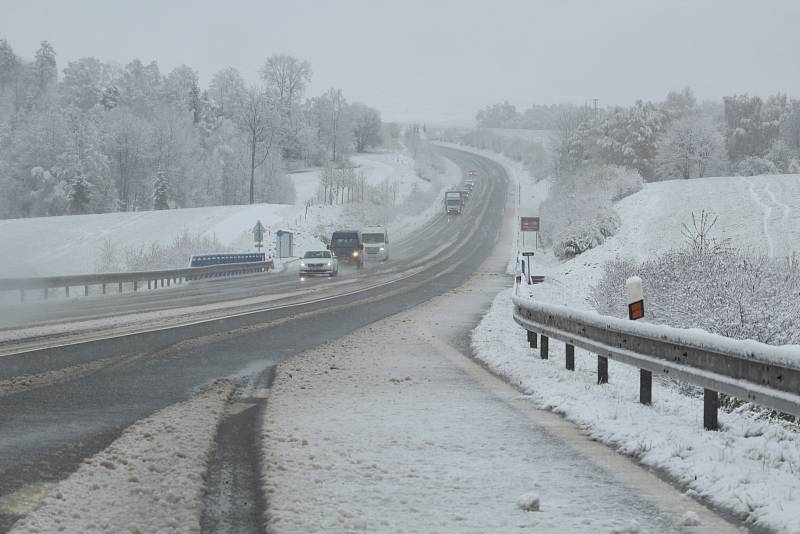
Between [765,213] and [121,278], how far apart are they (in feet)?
151

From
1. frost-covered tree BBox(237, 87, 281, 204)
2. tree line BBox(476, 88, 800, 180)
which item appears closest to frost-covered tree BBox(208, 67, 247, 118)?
frost-covered tree BBox(237, 87, 281, 204)

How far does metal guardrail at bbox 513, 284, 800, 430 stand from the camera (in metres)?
6.26

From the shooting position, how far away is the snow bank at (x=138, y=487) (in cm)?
458

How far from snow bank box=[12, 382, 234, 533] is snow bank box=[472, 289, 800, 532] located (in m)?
3.18

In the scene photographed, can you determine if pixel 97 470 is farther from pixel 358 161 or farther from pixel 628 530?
pixel 358 161

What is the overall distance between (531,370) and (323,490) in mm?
6381

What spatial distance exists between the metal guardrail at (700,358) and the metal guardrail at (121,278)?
19695 millimetres

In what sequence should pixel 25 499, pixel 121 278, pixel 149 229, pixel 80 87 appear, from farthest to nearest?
pixel 80 87
pixel 149 229
pixel 121 278
pixel 25 499

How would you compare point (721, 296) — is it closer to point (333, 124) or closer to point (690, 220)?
→ point (690, 220)

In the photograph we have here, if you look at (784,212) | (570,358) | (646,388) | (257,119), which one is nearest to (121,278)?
(570,358)

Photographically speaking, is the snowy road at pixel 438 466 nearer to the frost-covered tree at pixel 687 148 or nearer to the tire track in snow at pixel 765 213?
the tire track in snow at pixel 765 213

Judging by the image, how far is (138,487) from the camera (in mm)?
5352

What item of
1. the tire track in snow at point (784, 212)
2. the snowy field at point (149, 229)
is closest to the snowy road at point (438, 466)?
the tire track in snow at point (784, 212)

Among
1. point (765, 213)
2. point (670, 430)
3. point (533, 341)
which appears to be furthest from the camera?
point (765, 213)
